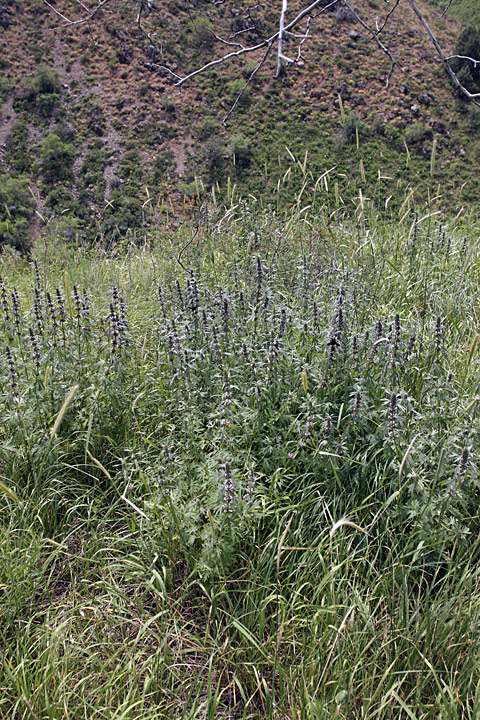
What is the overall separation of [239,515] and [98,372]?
1.42m

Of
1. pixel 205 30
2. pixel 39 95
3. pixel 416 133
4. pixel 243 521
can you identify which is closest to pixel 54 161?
pixel 39 95

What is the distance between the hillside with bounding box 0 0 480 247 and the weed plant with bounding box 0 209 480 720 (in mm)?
34489

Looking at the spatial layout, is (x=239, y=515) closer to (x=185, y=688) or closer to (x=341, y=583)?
(x=341, y=583)

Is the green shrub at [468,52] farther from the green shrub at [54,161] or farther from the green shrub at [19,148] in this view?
the green shrub at [19,148]

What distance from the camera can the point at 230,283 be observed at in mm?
4145

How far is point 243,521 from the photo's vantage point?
2.16 metres

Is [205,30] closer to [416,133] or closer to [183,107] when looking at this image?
[416,133]

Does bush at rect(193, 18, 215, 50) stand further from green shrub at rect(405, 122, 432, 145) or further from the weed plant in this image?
green shrub at rect(405, 122, 432, 145)

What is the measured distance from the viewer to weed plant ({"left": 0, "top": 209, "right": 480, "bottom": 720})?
186cm

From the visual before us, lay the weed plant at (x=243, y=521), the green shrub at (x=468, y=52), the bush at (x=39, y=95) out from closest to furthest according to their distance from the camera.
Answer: the weed plant at (x=243, y=521)
the green shrub at (x=468, y=52)
the bush at (x=39, y=95)

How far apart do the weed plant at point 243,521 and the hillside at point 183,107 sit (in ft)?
113

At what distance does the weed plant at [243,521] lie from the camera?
186 centimetres

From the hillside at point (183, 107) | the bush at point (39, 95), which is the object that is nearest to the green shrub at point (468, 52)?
the hillside at point (183, 107)

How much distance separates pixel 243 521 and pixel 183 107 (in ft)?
173
